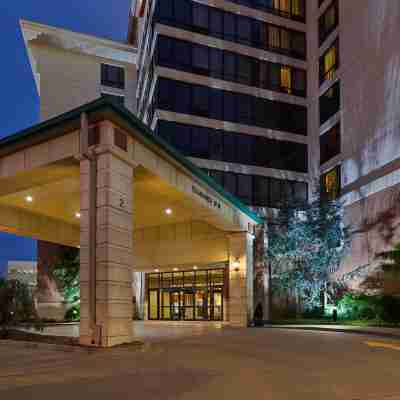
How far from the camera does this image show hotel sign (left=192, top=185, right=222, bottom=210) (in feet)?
72.5

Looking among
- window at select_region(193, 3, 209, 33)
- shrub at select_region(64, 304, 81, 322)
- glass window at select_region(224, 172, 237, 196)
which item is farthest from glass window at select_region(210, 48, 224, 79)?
shrub at select_region(64, 304, 81, 322)

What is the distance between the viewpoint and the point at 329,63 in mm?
41562

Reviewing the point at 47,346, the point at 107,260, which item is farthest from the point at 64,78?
the point at 47,346

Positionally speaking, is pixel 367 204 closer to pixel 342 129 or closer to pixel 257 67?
pixel 342 129

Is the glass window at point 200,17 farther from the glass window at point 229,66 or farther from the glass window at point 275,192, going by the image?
the glass window at point 275,192

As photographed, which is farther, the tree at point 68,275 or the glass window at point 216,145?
the glass window at point 216,145

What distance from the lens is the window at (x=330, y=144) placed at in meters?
39.2

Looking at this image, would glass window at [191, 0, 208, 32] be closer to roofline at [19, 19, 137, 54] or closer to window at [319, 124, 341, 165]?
window at [319, 124, 341, 165]

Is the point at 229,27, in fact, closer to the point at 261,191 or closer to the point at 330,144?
the point at 330,144

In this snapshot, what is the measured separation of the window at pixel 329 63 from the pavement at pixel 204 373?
2893 centimetres

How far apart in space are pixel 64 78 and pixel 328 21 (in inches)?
984

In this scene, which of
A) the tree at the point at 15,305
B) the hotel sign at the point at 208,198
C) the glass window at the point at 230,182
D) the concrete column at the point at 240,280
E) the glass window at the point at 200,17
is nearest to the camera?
the tree at the point at 15,305

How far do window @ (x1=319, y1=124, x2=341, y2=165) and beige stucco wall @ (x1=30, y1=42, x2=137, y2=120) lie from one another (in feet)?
71.8

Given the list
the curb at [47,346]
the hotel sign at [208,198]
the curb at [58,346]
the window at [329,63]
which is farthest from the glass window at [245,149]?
the curb at [47,346]
